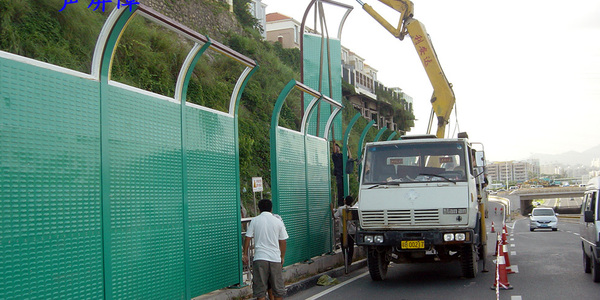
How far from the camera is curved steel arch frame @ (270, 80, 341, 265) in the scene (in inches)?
424

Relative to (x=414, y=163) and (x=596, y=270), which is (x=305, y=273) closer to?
(x=414, y=163)

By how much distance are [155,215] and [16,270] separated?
7.69 feet

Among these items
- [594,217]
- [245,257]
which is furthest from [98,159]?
[594,217]

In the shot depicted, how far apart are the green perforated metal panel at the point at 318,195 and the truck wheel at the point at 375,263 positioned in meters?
1.54

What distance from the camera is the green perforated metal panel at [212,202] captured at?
8.18 meters

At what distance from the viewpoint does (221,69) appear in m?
24.3

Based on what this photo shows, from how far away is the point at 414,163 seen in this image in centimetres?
1138

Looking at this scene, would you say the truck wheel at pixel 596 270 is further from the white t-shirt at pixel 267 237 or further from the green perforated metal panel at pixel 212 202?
the green perforated metal panel at pixel 212 202

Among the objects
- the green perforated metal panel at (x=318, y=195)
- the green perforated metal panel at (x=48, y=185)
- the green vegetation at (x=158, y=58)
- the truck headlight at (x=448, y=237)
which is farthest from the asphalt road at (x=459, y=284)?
the green vegetation at (x=158, y=58)

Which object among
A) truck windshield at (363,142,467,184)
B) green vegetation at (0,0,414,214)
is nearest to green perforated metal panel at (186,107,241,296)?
truck windshield at (363,142,467,184)

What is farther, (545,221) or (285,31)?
A: (285,31)

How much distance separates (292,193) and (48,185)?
651 centimetres

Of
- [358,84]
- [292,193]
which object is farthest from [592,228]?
[358,84]

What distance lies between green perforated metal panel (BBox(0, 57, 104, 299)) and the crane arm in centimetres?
1332
